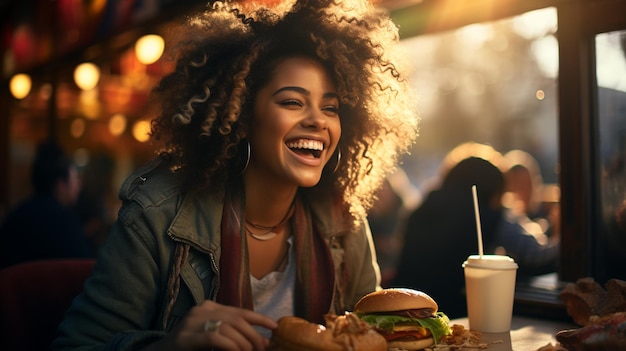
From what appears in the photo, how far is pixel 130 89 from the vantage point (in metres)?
10.3

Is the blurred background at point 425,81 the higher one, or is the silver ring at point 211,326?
the blurred background at point 425,81

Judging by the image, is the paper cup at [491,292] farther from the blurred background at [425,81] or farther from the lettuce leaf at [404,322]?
the blurred background at [425,81]

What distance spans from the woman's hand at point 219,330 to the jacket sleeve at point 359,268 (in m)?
0.99

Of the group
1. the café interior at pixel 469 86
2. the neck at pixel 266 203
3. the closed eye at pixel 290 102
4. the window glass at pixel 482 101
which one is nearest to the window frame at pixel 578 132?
the café interior at pixel 469 86

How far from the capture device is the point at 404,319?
180 cm

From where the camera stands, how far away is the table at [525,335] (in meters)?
1.89

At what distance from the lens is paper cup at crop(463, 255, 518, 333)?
2.01 meters

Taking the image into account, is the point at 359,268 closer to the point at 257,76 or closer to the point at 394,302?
the point at 394,302

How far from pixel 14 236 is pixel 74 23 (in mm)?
4011

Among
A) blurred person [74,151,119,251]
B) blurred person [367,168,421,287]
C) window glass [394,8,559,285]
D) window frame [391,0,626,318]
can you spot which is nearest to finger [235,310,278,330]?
window frame [391,0,626,318]

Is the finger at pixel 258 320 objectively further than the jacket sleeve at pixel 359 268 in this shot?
No

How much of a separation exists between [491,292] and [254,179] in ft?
3.01

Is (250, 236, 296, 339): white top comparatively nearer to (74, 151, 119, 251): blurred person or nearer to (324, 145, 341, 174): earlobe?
(324, 145, 341, 174): earlobe

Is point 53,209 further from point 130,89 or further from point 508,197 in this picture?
point 130,89
